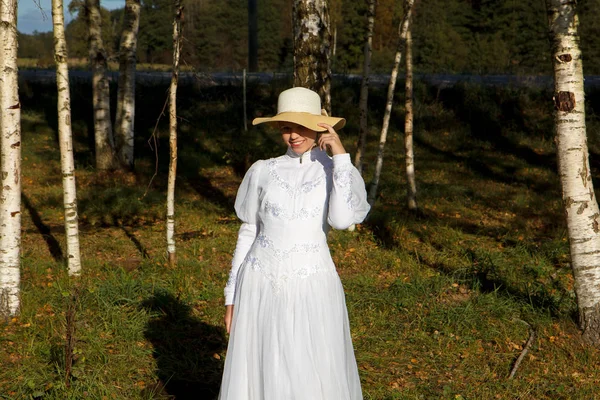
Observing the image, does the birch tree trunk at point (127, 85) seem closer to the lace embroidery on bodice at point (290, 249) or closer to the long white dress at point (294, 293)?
the long white dress at point (294, 293)

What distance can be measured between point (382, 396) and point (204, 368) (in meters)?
1.72

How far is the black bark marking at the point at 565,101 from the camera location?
672 cm

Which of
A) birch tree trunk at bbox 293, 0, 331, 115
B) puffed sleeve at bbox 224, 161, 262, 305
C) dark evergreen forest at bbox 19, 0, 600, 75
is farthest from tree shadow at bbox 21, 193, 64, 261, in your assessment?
dark evergreen forest at bbox 19, 0, 600, 75

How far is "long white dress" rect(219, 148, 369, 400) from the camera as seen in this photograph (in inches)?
163

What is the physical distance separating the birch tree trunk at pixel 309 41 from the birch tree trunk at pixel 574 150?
3.79 m

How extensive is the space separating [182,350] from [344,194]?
140 inches

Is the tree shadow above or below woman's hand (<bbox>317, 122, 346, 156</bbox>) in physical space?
below

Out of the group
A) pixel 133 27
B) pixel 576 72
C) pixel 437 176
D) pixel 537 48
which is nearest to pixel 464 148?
pixel 437 176

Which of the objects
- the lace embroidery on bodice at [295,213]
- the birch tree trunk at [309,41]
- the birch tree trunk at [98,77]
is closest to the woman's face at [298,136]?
the lace embroidery on bodice at [295,213]

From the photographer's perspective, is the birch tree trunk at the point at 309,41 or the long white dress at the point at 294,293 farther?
the birch tree trunk at the point at 309,41

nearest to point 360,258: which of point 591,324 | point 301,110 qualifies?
point 591,324

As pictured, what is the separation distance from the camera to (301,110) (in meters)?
4.20

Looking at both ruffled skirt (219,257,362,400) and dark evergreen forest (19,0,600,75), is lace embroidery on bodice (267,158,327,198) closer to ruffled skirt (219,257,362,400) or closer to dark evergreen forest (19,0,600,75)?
ruffled skirt (219,257,362,400)

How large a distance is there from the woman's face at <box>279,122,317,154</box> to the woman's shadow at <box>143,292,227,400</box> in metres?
2.77
